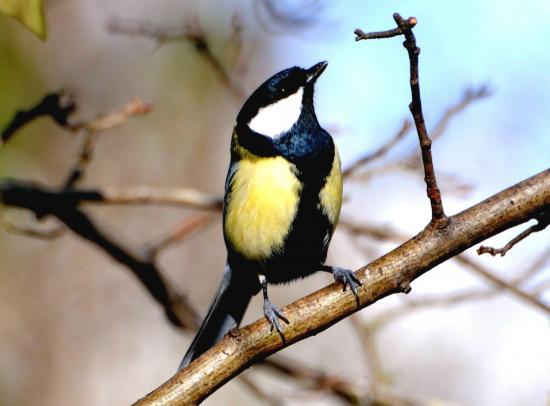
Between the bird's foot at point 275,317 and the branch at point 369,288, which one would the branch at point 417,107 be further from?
the bird's foot at point 275,317

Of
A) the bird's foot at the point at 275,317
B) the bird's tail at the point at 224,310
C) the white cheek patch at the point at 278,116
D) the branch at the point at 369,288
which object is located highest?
the white cheek patch at the point at 278,116

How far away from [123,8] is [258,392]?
4.74m

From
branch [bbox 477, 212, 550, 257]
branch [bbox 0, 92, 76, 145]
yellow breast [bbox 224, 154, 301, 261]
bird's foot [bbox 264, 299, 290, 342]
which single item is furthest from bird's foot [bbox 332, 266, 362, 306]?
branch [bbox 0, 92, 76, 145]

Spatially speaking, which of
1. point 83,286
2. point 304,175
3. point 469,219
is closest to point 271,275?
point 304,175

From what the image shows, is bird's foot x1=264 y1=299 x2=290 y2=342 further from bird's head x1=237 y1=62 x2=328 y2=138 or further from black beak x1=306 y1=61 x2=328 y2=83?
black beak x1=306 y1=61 x2=328 y2=83

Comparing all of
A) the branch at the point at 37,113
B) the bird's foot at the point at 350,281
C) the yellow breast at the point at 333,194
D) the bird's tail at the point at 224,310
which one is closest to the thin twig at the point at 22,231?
the branch at the point at 37,113

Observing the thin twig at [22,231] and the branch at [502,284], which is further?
the thin twig at [22,231]

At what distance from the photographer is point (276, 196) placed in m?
2.65

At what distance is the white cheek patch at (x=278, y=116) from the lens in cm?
282

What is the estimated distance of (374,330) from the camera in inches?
128

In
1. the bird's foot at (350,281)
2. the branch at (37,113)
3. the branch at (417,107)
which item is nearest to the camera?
the branch at (417,107)

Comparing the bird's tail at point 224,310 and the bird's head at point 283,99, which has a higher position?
the bird's head at point 283,99

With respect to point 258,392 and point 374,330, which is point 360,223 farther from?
point 258,392

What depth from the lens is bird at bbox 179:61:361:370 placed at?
268 centimetres
